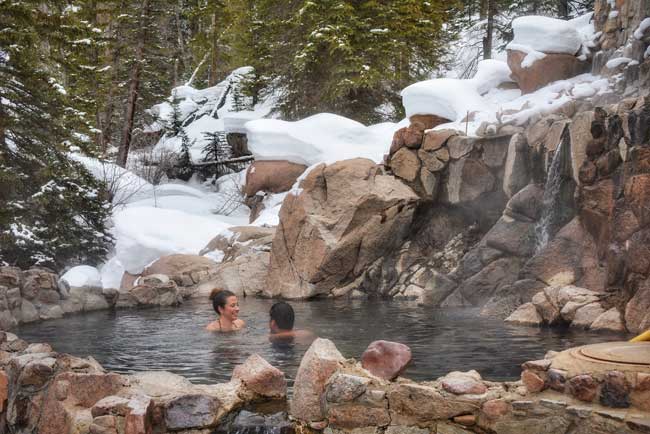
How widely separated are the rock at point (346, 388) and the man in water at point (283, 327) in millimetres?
3273

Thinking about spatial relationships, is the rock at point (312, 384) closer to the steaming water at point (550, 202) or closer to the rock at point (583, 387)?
the rock at point (583, 387)

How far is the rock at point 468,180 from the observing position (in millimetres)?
13188

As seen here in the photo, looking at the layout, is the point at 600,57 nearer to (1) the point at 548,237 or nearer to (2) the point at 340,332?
(1) the point at 548,237

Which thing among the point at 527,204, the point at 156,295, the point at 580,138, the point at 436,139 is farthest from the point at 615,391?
the point at 436,139

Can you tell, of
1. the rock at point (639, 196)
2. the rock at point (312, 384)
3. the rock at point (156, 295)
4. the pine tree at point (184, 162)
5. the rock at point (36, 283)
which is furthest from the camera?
the pine tree at point (184, 162)

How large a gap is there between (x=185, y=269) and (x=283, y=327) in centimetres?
656

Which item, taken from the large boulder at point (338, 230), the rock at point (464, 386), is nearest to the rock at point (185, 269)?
the large boulder at point (338, 230)

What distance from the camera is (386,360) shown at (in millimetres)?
4879

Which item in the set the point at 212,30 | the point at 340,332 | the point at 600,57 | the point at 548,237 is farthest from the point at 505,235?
the point at 212,30

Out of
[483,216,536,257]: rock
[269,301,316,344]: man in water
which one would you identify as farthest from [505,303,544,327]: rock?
[269,301,316,344]: man in water

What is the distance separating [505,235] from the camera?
37.5ft

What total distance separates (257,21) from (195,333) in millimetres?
17214

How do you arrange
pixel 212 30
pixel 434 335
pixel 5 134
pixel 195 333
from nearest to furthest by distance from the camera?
pixel 434 335, pixel 195 333, pixel 5 134, pixel 212 30

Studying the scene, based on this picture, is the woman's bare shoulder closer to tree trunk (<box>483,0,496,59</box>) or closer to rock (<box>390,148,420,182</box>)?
rock (<box>390,148,420,182</box>)
